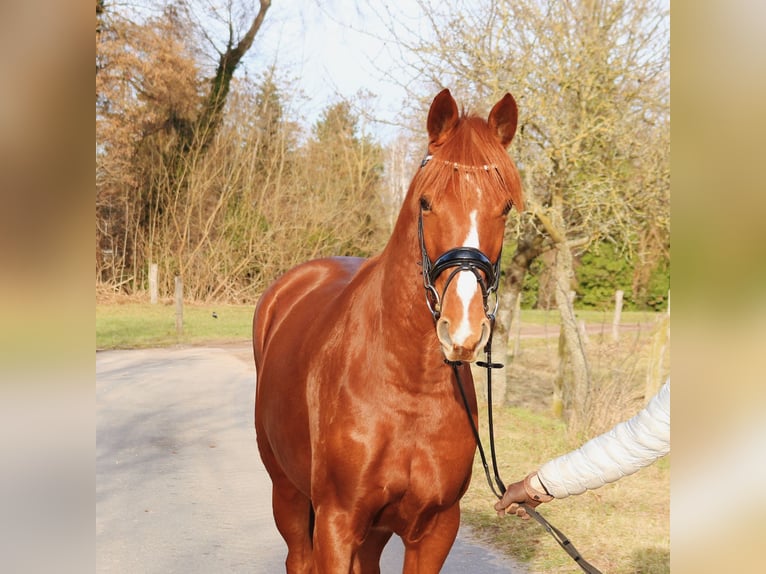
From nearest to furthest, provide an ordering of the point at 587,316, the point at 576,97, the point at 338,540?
1. the point at 338,540
2. the point at 576,97
3. the point at 587,316

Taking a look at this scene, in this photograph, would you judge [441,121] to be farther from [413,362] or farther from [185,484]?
[185,484]

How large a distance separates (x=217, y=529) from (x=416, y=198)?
143 inches

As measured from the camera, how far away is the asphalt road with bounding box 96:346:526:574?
4.62 m

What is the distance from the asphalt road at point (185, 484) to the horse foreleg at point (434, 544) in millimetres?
1753

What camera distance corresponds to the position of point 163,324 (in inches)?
663

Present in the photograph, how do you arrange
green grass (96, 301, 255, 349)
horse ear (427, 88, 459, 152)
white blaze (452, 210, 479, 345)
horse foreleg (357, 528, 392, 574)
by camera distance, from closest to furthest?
white blaze (452, 210, 479, 345)
horse ear (427, 88, 459, 152)
horse foreleg (357, 528, 392, 574)
green grass (96, 301, 255, 349)

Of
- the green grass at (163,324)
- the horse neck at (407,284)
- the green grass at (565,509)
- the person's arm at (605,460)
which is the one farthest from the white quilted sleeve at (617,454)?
the green grass at (163,324)

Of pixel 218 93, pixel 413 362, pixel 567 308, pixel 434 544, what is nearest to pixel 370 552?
pixel 434 544

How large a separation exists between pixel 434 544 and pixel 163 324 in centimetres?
1499

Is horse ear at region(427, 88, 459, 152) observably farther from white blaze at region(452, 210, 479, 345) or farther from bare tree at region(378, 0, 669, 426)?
bare tree at region(378, 0, 669, 426)

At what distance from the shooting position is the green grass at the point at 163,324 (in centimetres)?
1516

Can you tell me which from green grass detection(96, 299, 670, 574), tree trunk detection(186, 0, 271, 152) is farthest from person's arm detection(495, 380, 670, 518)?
tree trunk detection(186, 0, 271, 152)
